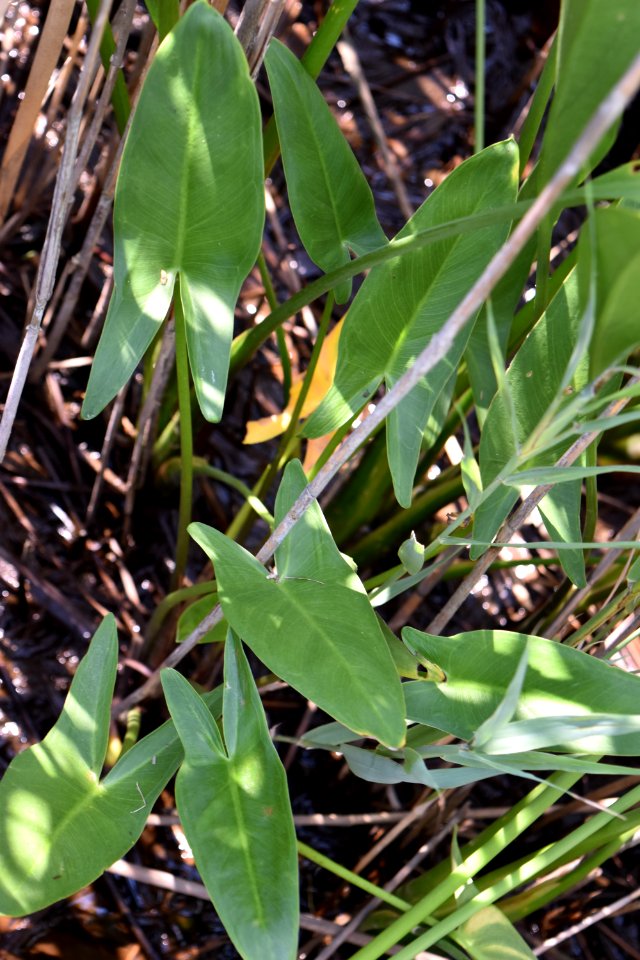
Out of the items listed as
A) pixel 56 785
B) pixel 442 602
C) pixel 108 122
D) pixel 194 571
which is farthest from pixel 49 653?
pixel 108 122

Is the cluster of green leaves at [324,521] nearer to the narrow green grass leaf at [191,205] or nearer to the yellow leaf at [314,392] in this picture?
the narrow green grass leaf at [191,205]

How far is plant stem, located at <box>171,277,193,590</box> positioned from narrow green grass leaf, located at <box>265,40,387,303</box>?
0.31 ft

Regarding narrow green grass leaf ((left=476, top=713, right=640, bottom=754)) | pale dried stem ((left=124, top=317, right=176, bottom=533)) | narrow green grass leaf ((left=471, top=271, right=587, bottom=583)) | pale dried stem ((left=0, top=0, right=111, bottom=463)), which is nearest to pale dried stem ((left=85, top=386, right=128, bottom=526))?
pale dried stem ((left=124, top=317, right=176, bottom=533))

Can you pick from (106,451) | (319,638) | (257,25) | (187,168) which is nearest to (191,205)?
(187,168)

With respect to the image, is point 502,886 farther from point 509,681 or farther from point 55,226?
point 55,226

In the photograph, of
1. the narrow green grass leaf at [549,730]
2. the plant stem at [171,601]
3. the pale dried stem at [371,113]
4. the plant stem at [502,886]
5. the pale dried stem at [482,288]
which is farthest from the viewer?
the pale dried stem at [371,113]

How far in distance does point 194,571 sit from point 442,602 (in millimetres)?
251

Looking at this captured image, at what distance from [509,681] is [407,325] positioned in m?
0.21

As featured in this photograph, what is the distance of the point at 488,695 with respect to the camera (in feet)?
1.53

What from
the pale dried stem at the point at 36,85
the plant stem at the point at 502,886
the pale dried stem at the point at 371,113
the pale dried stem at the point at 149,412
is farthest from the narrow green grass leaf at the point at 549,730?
the pale dried stem at the point at 371,113

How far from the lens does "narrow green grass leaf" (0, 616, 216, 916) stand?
46 cm

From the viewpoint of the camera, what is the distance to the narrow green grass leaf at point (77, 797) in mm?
460

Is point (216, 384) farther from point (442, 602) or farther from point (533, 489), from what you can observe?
point (442, 602)

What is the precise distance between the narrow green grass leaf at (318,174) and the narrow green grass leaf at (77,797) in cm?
27
